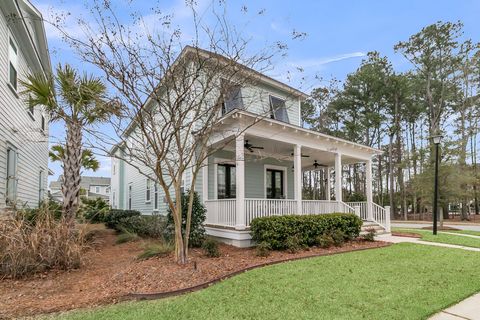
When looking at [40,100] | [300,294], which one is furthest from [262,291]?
[40,100]

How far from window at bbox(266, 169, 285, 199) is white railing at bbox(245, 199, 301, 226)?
140 inches

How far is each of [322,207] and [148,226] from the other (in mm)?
6322

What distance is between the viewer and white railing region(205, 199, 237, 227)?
375 inches

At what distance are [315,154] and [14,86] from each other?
1096cm

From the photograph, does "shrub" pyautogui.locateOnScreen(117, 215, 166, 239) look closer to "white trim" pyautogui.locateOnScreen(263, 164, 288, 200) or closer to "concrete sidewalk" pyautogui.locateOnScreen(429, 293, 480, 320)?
"white trim" pyautogui.locateOnScreen(263, 164, 288, 200)

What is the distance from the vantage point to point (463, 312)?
4211 mm

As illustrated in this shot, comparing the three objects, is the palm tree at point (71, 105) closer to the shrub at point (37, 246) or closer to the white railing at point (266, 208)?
the shrub at point (37, 246)

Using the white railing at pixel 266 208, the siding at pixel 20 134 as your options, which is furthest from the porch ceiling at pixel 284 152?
the siding at pixel 20 134

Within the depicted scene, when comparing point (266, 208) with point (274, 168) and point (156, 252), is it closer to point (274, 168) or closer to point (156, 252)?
point (156, 252)

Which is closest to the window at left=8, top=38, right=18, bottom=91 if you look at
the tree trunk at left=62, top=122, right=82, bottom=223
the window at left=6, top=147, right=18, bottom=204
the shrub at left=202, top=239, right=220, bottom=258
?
the window at left=6, top=147, right=18, bottom=204

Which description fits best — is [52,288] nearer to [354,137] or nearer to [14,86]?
[14,86]

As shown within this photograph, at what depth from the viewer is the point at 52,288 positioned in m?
5.26

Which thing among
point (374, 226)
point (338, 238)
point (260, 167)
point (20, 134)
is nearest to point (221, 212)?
point (338, 238)

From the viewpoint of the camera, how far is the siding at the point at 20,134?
812 cm
